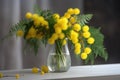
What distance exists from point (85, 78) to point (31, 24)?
1.49ft

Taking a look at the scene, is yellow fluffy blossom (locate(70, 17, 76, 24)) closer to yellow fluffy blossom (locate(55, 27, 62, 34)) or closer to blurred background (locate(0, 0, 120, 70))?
yellow fluffy blossom (locate(55, 27, 62, 34))

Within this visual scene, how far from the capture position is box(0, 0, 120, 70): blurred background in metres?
1.76

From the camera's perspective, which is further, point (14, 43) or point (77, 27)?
point (14, 43)

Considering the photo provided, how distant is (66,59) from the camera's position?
1580 mm

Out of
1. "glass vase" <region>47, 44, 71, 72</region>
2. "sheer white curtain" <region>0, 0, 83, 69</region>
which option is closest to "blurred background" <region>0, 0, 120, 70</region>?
"sheer white curtain" <region>0, 0, 83, 69</region>

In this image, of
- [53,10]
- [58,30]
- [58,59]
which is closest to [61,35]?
[58,30]

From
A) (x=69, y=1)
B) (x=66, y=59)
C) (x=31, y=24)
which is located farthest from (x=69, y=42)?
(x=69, y=1)

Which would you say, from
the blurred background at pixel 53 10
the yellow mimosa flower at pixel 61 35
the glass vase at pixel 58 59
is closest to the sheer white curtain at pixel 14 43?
the blurred background at pixel 53 10

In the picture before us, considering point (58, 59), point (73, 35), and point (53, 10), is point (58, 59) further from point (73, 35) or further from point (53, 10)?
point (53, 10)

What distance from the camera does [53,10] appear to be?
1.86 meters

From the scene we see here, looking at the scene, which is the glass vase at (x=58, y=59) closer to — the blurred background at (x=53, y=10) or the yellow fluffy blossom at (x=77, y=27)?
the yellow fluffy blossom at (x=77, y=27)

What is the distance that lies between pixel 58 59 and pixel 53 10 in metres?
0.45

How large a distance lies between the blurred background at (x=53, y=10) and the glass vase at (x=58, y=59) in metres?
0.25

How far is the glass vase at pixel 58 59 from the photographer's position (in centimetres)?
157
